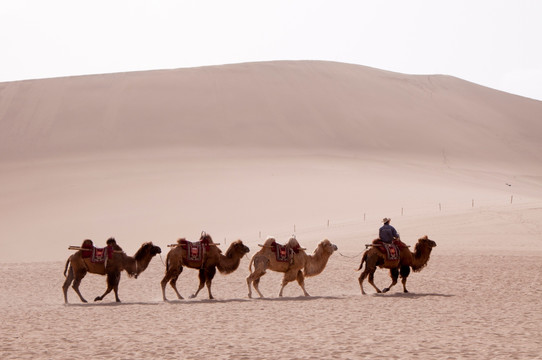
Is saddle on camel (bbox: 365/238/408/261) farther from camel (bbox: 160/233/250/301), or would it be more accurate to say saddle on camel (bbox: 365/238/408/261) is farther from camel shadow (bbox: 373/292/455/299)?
camel (bbox: 160/233/250/301)

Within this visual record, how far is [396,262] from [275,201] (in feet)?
71.4

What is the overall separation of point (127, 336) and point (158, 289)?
7304 millimetres

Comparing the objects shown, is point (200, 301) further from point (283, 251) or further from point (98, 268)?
point (98, 268)

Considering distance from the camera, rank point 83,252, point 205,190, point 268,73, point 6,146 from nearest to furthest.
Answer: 1. point 83,252
2. point 205,190
3. point 6,146
4. point 268,73

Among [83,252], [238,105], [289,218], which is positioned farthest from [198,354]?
[238,105]

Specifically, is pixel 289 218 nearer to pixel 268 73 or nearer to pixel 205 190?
pixel 205 190

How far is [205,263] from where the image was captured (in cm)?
1573

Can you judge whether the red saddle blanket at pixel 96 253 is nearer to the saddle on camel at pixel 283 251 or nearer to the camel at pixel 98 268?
the camel at pixel 98 268

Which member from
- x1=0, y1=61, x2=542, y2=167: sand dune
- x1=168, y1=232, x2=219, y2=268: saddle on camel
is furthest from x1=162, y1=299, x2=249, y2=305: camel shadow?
x1=0, y1=61, x2=542, y2=167: sand dune

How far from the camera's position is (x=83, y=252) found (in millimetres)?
14961

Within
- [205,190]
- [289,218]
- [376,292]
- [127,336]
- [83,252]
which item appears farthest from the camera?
[205,190]

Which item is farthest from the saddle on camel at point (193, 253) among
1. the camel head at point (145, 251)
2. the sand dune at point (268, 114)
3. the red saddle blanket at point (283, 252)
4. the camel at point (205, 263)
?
the sand dune at point (268, 114)

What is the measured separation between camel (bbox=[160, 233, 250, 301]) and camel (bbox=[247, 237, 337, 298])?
45cm

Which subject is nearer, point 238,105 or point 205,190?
point 205,190
